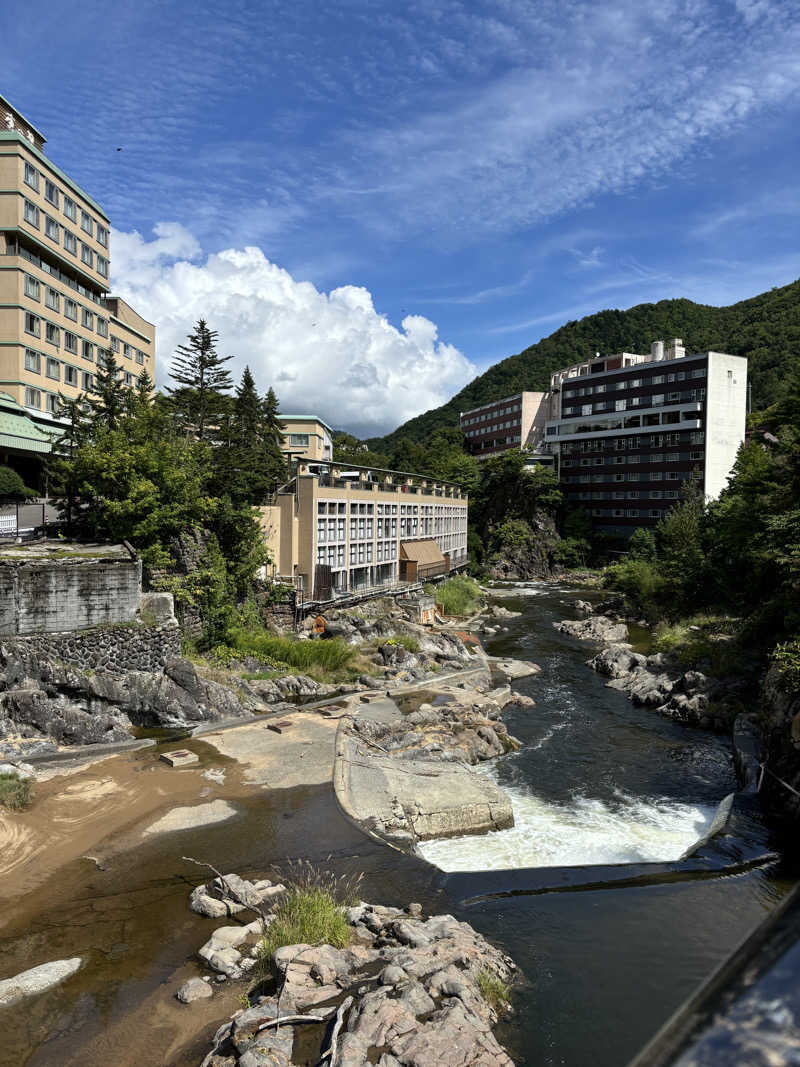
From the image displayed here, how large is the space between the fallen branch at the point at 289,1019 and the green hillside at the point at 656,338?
8189 cm

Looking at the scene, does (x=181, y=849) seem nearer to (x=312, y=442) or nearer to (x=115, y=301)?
(x=115, y=301)

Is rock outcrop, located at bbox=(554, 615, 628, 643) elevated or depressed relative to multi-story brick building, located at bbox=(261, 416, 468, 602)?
depressed

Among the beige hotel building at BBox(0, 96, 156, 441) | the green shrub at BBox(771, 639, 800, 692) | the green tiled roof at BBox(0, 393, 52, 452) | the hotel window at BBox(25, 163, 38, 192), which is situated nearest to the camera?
the green shrub at BBox(771, 639, 800, 692)

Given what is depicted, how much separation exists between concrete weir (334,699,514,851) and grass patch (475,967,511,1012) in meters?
4.93

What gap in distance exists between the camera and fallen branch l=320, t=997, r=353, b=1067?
6865 millimetres

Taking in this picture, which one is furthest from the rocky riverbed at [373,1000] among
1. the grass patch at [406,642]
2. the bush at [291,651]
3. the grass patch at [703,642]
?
the grass patch at [703,642]

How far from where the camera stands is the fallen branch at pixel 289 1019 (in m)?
7.41

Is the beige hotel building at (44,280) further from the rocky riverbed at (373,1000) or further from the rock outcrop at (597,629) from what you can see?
the rock outcrop at (597,629)

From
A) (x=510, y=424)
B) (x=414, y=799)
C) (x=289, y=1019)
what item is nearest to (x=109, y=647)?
(x=414, y=799)

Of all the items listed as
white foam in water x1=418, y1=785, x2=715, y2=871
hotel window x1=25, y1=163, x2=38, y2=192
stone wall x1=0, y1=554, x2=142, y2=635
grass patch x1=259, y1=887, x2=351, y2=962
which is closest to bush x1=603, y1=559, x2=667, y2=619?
white foam in water x1=418, y1=785, x2=715, y2=871

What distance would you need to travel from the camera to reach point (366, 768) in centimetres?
1675

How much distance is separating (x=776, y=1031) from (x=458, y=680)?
2727 centimetres

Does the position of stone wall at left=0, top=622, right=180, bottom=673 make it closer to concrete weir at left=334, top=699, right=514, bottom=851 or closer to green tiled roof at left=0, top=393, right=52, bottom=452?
concrete weir at left=334, top=699, right=514, bottom=851

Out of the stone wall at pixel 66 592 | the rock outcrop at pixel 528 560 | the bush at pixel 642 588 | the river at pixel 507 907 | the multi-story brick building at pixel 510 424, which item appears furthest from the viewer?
the multi-story brick building at pixel 510 424
